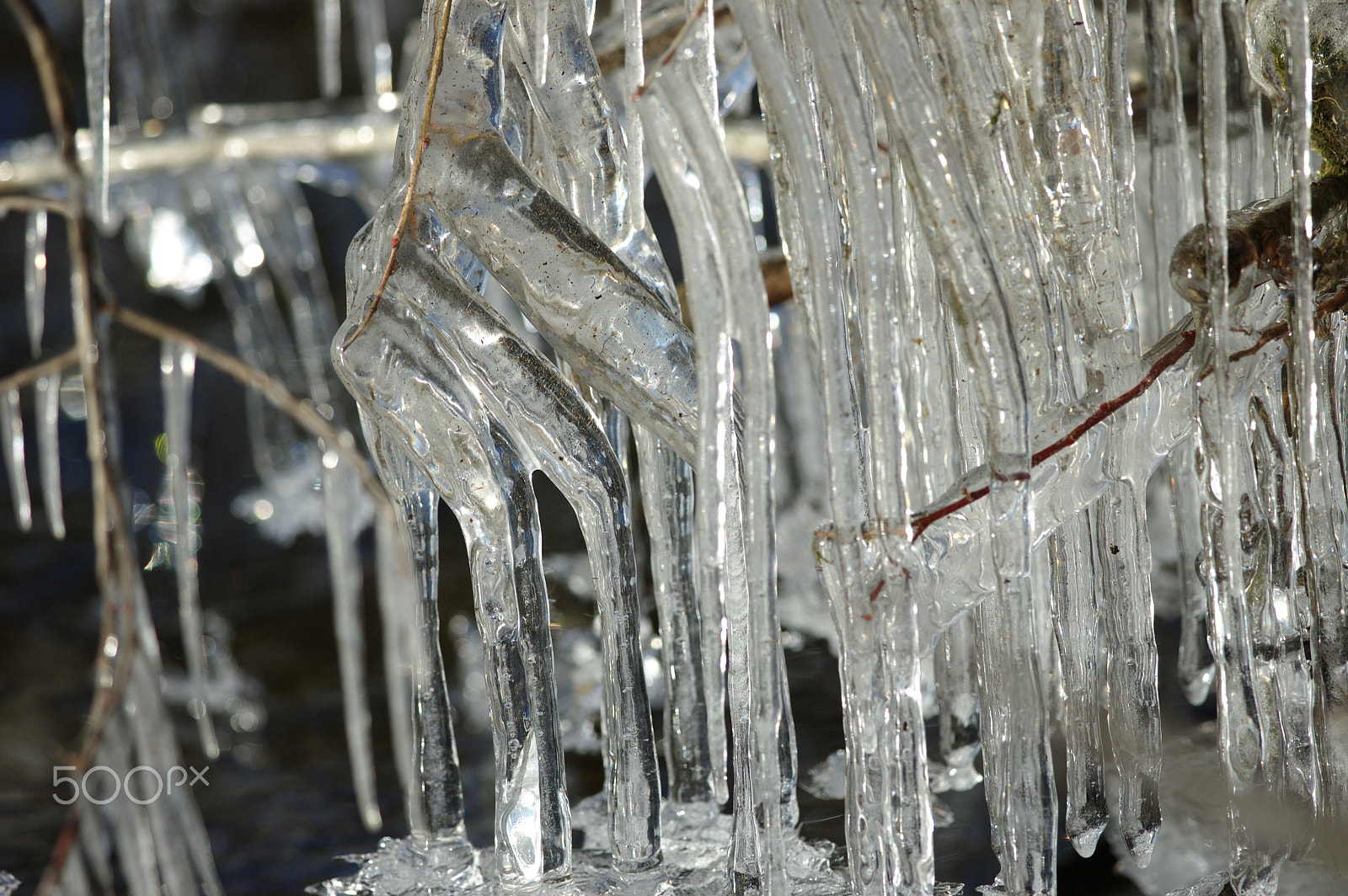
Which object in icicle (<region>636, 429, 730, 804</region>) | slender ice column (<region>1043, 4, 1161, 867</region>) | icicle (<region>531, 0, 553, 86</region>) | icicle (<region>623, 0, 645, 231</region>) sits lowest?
icicle (<region>636, 429, 730, 804</region>)

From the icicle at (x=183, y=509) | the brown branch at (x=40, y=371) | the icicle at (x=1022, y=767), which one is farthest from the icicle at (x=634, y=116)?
the icicle at (x=183, y=509)

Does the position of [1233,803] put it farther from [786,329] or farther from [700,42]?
[786,329]

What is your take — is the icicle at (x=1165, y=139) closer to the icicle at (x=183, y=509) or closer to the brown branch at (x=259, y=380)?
the brown branch at (x=259, y=380)

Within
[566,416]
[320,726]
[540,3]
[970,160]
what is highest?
[540,3]

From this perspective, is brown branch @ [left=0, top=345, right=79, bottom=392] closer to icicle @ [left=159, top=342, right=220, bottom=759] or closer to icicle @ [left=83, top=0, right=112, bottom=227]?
icicle @ [left=83, top=0, right=112, bottom=227]

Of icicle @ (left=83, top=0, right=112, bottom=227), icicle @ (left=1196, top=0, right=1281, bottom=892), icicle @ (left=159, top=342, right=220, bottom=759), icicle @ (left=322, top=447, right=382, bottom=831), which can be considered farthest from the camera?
icicle @ (left=159, top=342, right=220, bottom=759)

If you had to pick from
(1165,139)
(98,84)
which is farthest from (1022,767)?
(98,84)

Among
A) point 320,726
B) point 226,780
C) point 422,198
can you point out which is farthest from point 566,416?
point 320,726

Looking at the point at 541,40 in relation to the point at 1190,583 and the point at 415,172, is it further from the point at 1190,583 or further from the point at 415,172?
the point at 1190,583

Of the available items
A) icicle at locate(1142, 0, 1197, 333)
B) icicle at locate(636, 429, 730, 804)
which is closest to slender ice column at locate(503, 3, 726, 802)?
icicle at locate(636, 429, 730, 804)
